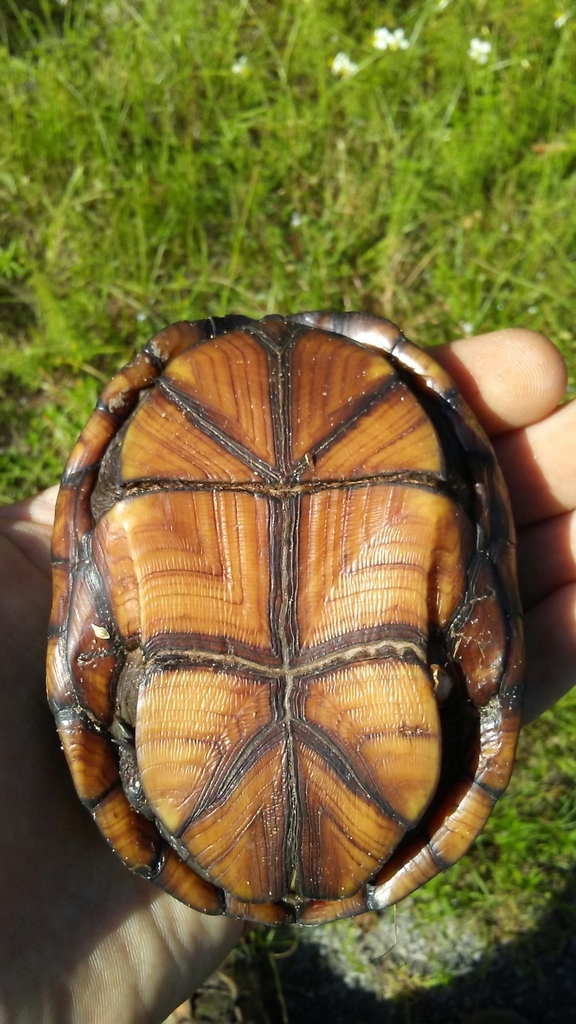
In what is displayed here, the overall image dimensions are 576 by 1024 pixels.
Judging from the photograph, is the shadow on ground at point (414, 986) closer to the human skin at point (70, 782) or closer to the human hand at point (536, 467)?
the human skin at point (70, 782)

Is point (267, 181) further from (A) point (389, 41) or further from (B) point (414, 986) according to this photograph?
(B) point (414, 986)

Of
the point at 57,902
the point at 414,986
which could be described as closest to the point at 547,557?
the point at 414,986

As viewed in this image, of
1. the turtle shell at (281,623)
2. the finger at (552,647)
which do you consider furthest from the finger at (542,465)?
the turtle shell at (281,623)

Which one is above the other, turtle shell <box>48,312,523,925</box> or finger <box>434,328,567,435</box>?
finger <box>434,328,567,435</box>

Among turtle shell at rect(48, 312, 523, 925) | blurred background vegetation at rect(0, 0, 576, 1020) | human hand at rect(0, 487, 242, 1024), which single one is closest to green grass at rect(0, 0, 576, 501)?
blurred background vegetation at rect(0, 0, 576, 1020)

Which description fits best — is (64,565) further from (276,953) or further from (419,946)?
(419,946)

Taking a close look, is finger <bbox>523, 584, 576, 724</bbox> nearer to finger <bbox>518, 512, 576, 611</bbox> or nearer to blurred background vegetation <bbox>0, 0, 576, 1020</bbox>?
finger <bbox>518, 512, 576, 611</bbox>

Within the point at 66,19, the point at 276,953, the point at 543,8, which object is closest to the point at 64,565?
the point at 276,953

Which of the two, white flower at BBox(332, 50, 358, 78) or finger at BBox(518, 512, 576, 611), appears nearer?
finger at BBox(518, 512, 576, 611)
